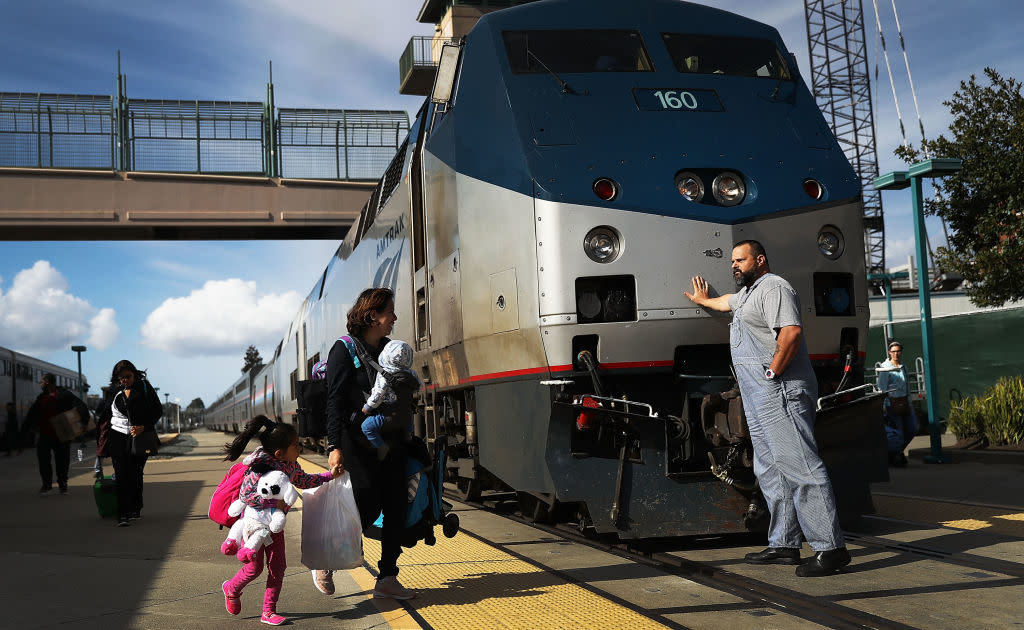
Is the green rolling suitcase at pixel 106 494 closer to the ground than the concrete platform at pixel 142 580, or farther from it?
farther from it

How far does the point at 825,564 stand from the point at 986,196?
12122 mm

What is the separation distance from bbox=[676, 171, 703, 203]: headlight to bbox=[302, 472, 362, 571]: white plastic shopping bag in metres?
2.65

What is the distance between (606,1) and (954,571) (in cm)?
446

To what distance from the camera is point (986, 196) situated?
1507cm

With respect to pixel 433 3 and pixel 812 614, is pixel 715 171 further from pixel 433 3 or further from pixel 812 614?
pixel 433 3

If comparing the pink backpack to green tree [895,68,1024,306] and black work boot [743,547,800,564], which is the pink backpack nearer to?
black work boot [743,547,800,564]

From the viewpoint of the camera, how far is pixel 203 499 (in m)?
11.0

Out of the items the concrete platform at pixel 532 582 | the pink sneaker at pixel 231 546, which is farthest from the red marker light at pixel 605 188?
the pink sneaker at pixel 231 546

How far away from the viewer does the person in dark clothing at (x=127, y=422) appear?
8734mm

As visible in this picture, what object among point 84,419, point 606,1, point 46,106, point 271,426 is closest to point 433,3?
point 46,106

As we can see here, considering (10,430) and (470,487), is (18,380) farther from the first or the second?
(470,487)

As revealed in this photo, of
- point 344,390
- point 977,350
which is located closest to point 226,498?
point 344,390

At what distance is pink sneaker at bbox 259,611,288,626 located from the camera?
4453mm

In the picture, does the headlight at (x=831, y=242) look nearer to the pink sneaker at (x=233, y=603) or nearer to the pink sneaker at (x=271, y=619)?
the pink sneaker at (x=271, y=619)
